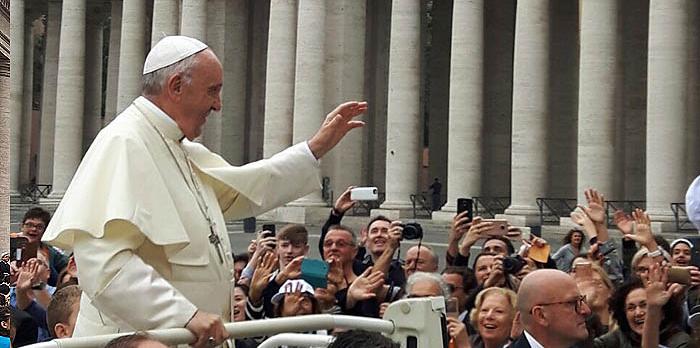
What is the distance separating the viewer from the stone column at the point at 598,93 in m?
44.8

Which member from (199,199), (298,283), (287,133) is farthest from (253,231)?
(199,199)

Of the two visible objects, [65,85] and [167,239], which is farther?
[65,85]

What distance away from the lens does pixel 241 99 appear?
68.1m

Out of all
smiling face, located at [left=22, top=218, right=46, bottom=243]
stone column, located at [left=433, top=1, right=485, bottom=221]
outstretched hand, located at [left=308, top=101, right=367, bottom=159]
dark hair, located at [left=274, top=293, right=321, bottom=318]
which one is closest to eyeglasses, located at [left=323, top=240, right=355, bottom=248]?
dark hair, located at [left=274, top=293, right=321, bottom=318]

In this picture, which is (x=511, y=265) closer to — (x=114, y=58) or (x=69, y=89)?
(x=69, y=89)

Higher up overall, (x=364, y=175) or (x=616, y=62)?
(x=616, y=62)

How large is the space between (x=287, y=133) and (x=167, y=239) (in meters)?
51.8

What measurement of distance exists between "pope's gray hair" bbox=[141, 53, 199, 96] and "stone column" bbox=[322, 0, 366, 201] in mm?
49478

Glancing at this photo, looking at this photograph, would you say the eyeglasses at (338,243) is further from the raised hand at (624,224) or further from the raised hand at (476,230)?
the raised hand at (624,224)

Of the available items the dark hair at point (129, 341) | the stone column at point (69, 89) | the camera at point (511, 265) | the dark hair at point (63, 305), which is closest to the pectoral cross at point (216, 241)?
the dark hair at point (129, 341)

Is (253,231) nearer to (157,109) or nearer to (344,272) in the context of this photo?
(344,272)

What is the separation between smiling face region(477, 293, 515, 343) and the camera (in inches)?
410

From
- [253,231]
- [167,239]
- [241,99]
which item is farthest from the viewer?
[241,99]

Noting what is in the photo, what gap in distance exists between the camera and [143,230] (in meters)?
5.78
